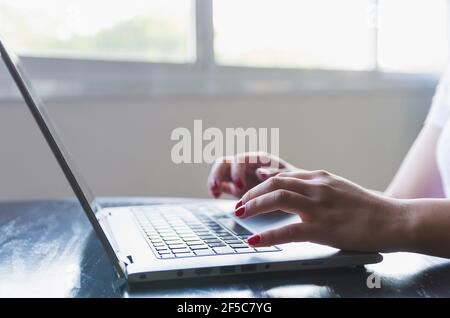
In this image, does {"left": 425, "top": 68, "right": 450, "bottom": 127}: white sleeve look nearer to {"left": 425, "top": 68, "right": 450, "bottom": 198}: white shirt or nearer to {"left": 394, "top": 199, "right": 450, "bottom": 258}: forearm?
{"left": 425, "top": 68, "right": 450, "bottom": 198}: white shirt

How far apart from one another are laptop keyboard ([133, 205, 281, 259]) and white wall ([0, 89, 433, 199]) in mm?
688

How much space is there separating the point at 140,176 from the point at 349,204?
1.12m

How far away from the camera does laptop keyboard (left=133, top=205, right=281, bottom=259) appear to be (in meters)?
0.54

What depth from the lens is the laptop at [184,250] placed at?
0.49m

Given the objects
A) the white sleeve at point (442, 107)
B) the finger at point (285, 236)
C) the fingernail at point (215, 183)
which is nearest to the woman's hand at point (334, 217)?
the finger at point (285, 236)

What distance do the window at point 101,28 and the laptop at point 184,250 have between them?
94 centimetres

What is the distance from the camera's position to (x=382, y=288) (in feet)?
1.59

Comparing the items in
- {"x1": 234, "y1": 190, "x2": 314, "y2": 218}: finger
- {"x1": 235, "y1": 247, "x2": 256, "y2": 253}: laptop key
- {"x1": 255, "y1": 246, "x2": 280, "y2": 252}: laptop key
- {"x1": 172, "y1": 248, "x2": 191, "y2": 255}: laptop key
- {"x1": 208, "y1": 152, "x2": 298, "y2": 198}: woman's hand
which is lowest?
{"x1": 208, "y1": 152, "x2": 298, "y2": 198}: woman's hand

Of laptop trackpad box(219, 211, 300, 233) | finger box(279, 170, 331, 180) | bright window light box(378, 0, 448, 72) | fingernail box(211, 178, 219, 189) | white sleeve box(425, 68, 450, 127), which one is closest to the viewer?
finger box(279, 170, 331, 180)

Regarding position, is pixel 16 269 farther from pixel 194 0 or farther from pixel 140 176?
pixel 194 0

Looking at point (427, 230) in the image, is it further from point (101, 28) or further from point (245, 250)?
point (101, 28)

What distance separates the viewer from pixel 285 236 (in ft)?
1.72

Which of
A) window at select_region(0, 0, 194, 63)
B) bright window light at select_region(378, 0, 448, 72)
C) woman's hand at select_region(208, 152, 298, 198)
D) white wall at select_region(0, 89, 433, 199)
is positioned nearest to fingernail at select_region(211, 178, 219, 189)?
woman's hand at select_region(208, 152, 298, 198)

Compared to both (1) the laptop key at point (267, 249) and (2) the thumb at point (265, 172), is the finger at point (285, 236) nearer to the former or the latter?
(1) the laptop key at point (267, 249)
